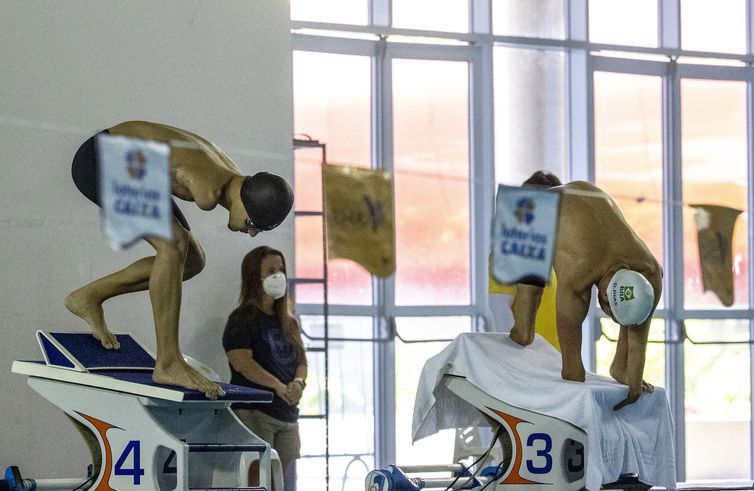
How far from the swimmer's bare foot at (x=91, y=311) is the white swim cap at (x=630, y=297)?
77.8 inches

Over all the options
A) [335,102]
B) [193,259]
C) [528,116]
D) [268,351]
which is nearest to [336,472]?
[268,351]

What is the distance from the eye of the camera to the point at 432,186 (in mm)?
8539

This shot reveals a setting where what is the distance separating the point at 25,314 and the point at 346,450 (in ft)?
9.00

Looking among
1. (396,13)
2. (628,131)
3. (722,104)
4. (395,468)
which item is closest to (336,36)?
(396,13)

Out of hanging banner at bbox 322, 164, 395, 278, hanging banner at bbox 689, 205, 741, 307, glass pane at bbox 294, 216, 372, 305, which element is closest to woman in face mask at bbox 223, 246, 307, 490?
hanging banner at bbox 322, 164, 395, 278

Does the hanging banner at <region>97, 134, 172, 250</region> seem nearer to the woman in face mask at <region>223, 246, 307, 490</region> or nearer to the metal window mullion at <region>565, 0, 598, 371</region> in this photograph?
the woman in face mask at <region>223, 246, 307, 490</region>

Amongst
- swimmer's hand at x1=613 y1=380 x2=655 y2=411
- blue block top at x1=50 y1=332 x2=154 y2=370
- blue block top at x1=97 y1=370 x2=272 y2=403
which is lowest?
swimmer's hand at x1=613 y1=380 x2=655 y2=411

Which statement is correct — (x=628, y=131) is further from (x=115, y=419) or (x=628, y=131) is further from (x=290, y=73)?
(x=115, y=419)

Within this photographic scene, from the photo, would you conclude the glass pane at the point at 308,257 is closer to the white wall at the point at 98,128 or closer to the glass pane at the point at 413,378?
the glass pane at the point at 413,378

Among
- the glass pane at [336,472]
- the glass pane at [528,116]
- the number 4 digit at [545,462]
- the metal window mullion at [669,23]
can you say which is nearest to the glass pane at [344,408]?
the glass pane at [336,472]

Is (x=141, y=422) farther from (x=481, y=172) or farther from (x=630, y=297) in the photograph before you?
(x=481, y=172)

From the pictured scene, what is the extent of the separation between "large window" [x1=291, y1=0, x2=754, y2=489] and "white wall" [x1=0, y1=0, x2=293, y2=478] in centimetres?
133

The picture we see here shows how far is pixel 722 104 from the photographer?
9195 mm

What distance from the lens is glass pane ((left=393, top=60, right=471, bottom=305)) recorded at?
8.38 meters
